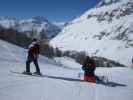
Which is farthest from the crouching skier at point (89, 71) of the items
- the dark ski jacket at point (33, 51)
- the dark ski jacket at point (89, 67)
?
the dark ski jacket at point (33, 51)

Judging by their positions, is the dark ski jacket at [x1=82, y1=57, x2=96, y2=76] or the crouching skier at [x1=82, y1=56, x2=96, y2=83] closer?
the crouching skier at [x1=82, y1=56, x2=96, y2=83]

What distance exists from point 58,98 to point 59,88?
6.72ft

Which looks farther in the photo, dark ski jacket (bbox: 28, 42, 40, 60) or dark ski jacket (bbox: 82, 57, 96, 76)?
dark ski jacket (bbox: 82, 57, 96, 76)

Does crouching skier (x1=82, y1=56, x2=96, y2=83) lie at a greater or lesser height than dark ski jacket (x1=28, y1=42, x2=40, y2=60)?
lesser

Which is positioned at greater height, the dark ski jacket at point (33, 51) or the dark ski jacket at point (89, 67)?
the dark ski jacket at point (33, 51)

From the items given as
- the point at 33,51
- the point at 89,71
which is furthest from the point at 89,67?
the point at 33,51

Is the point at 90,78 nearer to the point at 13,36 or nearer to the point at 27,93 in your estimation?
the point at 27,93

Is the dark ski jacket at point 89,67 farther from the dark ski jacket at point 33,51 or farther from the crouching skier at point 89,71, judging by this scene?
the dark ski jacket at point 33,51

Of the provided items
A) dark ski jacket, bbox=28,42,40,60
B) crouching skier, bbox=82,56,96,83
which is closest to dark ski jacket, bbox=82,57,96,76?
crouching skier, bbox=82,56,96,83

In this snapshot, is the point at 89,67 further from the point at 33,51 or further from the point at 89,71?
the point at 33,51

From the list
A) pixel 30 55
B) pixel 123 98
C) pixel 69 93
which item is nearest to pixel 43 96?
pixel 69 93

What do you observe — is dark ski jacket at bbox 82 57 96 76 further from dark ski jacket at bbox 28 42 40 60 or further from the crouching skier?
dark ski jacket at bbox 28 42 40 60

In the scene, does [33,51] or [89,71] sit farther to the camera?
[89,71]

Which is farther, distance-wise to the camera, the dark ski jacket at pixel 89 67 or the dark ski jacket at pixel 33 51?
the dark ski jacket at pixel 89 67
